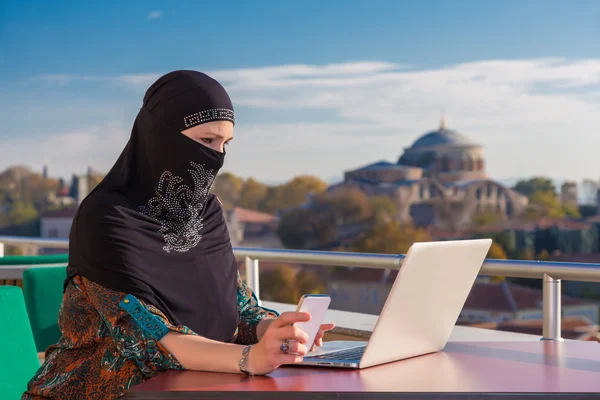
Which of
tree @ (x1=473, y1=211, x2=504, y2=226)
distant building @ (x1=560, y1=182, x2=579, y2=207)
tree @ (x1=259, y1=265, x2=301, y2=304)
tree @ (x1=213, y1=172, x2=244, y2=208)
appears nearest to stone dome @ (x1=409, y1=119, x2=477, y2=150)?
tree @ (x1=473, y1=211, x2=504, y2=226)

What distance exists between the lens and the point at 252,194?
5794 centimetres

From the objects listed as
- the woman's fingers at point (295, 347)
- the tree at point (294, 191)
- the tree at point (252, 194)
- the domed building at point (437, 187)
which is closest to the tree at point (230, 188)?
the tree at point (252, 194)

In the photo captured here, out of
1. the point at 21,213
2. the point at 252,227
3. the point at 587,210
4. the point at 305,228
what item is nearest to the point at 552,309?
the point at 21,213

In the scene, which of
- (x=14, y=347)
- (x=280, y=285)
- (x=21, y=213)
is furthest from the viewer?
(x=280, y=285)

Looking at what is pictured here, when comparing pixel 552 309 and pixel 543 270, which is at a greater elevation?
pixel 543 270

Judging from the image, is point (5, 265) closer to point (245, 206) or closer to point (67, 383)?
point (67, 383)

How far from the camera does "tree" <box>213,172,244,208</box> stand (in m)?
56.1

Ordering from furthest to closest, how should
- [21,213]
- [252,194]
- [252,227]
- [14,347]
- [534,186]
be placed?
[534,186] < [252,227] < [252,194] < [21,213] < [14,347]

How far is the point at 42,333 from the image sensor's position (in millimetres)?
2602

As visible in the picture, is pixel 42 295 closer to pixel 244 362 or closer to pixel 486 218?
pixel 244 362

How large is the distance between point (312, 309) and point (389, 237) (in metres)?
58.7

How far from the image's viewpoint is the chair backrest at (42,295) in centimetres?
248

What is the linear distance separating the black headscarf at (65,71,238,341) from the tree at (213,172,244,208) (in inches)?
2140

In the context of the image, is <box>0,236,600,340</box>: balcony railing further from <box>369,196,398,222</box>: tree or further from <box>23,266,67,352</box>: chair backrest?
<box>369,196,398,222</box>: tree
